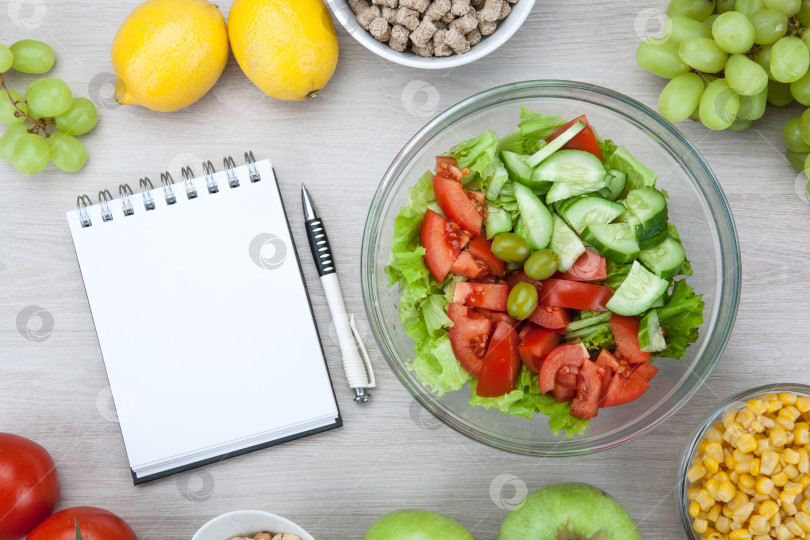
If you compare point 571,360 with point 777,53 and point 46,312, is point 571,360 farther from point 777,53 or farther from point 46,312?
point 46,312

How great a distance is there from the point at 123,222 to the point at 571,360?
0.88 m

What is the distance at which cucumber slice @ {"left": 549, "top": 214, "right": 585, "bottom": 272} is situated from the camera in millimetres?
1002

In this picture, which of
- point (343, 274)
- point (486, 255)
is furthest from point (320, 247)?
point (486, 255)

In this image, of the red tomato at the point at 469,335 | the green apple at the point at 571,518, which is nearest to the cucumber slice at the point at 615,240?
the red tomato at the point at 469,335

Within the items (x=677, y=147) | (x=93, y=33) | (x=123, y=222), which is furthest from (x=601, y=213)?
(x=93, y=33)

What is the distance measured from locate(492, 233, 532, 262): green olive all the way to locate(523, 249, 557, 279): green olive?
17mm

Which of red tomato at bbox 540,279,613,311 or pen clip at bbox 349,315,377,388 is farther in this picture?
pen clip at bbox 349,315,377,388

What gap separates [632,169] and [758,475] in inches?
21.1

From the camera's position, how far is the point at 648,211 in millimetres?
987

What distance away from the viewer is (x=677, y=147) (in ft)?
3.67

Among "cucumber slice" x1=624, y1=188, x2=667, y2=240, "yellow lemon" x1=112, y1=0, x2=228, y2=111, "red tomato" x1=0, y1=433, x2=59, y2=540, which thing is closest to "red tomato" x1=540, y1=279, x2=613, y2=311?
"cucumber slice" x1=624, y1=188, x2=667, y2=240

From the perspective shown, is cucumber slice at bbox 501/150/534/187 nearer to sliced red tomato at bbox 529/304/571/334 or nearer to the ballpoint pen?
sliced red tomato at bbox 529/304/571/334

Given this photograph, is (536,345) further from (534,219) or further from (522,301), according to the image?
(534,219)

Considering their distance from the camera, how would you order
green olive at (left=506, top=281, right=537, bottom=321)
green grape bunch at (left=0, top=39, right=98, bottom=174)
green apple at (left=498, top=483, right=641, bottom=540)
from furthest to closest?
green grape bunch at (left=0, top=39, right=98, bottom=174)
green apple at (left=498, top=483, right=641, bottom=540)
green olive at (left=506, top=281, right=537, bottom=321)
